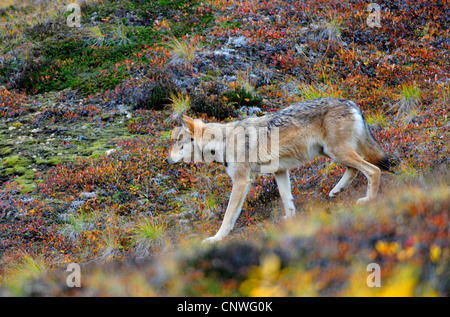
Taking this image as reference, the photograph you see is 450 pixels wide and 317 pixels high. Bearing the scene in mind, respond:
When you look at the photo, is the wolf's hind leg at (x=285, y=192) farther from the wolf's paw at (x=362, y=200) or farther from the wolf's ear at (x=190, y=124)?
the wolf's ear at (x=190, y=124)

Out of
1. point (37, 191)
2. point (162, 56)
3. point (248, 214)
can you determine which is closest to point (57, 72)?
Answer: point (162, 56)

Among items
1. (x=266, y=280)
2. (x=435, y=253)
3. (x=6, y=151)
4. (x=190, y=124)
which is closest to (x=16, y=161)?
(x=6, y=151)

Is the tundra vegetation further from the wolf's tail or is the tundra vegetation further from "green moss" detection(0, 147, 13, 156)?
the wolf's tail

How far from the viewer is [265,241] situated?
509 cm

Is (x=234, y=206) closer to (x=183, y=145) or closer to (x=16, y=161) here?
(x=183, y=145)

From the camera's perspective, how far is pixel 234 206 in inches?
289

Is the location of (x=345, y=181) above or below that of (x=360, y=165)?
below

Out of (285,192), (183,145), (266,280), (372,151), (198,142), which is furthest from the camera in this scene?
(183,145)

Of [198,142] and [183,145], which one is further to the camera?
[183,145]

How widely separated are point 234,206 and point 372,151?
8.40 ft

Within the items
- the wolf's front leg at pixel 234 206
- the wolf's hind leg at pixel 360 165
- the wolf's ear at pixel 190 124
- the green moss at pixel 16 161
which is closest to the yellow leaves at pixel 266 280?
the wolf's front leg at pixel 234 206

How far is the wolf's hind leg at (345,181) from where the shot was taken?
297 inches
